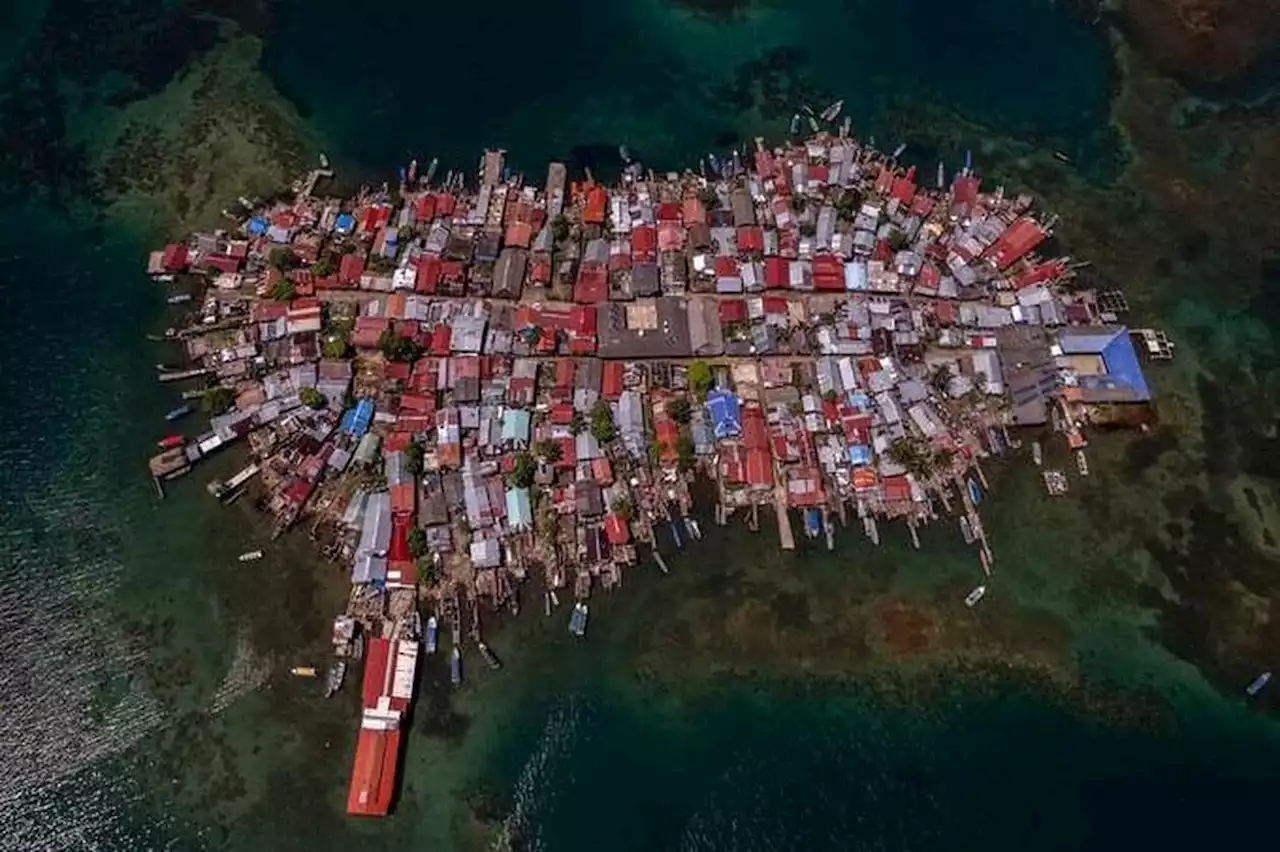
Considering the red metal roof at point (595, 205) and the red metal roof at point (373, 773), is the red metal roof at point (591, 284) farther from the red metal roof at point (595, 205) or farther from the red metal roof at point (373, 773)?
the red metal roof at point (373, 773)

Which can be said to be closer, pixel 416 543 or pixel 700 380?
pixel 416 543

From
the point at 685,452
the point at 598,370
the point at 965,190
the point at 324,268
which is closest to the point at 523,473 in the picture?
the point at 598,370

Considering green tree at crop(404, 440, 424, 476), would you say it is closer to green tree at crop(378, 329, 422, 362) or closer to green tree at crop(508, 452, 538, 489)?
green tree at crop(508, 452, 538, 489)

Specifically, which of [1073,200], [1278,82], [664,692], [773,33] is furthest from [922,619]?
[1278,82]

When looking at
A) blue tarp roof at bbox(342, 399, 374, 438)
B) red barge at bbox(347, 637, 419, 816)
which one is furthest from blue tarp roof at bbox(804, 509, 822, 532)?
blue tarp roof at bbox(342, 399, 374, 438)

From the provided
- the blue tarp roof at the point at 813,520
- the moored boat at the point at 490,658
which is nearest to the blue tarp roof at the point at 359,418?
the moored boat at the point at 490,658

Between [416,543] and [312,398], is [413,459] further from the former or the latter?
[312,398]
